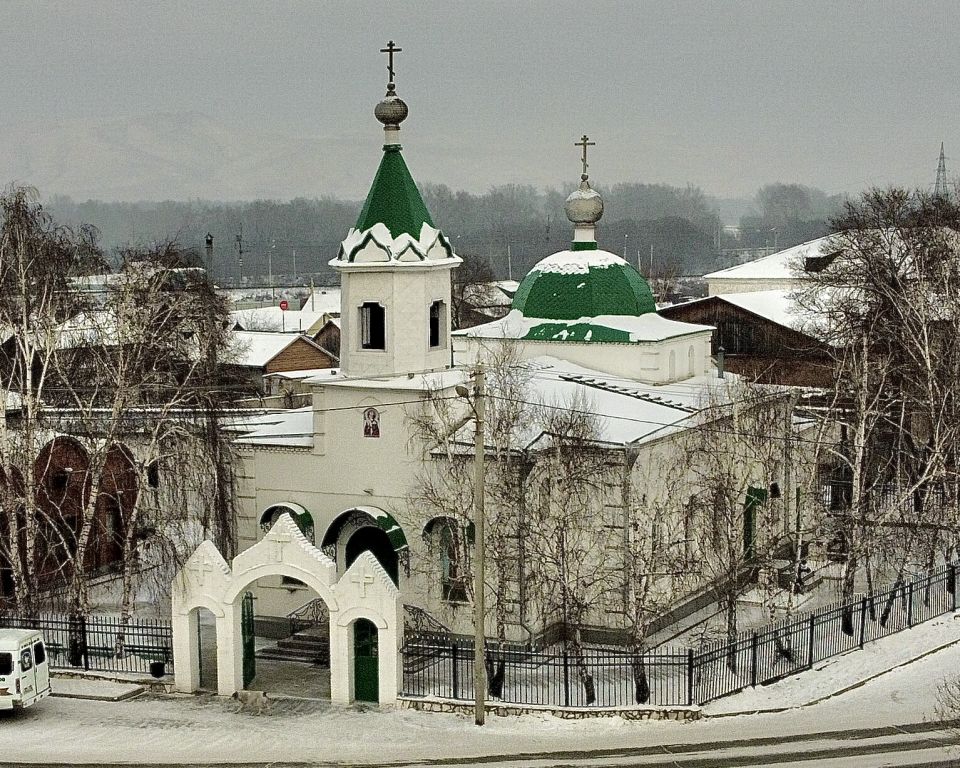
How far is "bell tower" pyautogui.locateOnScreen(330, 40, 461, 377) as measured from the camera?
25.0 meters

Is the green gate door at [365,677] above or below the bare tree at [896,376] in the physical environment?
below

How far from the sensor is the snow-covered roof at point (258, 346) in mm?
49391

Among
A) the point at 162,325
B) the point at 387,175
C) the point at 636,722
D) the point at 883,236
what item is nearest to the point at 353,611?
the point at 636,722

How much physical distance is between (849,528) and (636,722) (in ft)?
27.0

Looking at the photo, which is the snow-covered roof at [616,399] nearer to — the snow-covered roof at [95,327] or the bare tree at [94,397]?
the bare tree at [94,397]

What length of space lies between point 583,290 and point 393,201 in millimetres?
6460

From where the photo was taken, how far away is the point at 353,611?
2105 centimetres

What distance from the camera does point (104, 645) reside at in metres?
23.4

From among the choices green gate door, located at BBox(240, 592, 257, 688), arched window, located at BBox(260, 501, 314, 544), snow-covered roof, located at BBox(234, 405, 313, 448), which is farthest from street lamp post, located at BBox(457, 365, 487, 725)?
snow-covered roof, located at BBox(234, 405, 313, 448)

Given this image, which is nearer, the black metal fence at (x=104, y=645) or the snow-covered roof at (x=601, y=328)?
the black metal fence at (x=104, y=645)

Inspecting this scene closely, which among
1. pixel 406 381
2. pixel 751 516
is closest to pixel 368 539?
pixel 406 381

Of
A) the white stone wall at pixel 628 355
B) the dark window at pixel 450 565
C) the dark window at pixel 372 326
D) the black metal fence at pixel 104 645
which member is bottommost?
the black metal fence at pixel 104 645

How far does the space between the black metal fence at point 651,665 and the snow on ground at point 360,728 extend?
62 cm

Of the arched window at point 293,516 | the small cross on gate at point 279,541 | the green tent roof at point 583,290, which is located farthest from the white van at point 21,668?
the green tent roof at point 583,290
